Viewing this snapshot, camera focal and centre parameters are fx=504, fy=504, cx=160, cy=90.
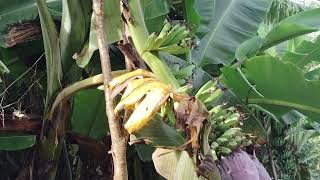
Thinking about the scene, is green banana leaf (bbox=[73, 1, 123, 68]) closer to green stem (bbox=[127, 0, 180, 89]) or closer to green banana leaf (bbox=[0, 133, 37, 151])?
green stem (bbox=[127, 0, 180, 89])

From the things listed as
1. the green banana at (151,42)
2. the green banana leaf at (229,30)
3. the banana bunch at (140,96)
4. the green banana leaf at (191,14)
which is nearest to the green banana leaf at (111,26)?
the green banana at (151,42)

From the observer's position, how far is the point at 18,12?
Answer: 1439mm

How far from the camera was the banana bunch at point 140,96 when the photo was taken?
31.2 inches

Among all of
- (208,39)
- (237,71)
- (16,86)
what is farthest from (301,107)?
(16,86)

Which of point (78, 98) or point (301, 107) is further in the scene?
point (301, 107)

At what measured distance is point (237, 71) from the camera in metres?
1.55

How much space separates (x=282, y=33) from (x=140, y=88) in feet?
3.19

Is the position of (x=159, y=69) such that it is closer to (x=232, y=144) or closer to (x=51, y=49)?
(x=232, y=144)

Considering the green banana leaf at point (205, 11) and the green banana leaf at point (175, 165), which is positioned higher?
the green banana leaf at point (205, 11)

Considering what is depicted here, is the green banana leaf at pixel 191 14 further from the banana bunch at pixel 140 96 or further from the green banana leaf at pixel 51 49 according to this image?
the banana bunch at pixel 140 96

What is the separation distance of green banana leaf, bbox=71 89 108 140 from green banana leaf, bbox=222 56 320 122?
417mm

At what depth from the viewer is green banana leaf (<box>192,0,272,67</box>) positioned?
1.79 metres

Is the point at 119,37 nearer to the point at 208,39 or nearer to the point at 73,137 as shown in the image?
the point at 73,137

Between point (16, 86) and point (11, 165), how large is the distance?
0.24m
